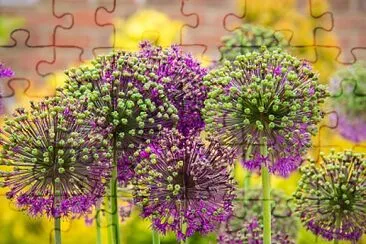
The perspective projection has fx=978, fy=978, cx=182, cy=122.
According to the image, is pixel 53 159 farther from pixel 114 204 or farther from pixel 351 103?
pixel 351 103

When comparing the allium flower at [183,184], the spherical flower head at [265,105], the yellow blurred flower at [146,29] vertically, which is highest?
the yellow blurred flower at [146,29]

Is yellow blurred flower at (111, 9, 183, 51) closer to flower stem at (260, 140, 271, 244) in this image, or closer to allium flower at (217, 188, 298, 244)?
allium flower at (217, 188, 298, 244)

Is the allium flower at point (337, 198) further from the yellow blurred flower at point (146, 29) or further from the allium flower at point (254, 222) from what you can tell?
the yellow blurred flower at point (146, 29)

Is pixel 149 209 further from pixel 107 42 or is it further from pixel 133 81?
pixel 107 42

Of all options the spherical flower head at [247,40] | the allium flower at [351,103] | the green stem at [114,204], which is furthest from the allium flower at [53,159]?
the allium flower at [351,103]

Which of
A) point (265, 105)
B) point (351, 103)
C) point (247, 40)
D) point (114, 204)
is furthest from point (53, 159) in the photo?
point (351, 103)

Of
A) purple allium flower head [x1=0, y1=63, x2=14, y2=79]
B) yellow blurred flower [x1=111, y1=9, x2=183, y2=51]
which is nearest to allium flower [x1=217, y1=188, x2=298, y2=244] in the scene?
purple allium flower head [x1=0, y1=63, x2=14, y2=79]
